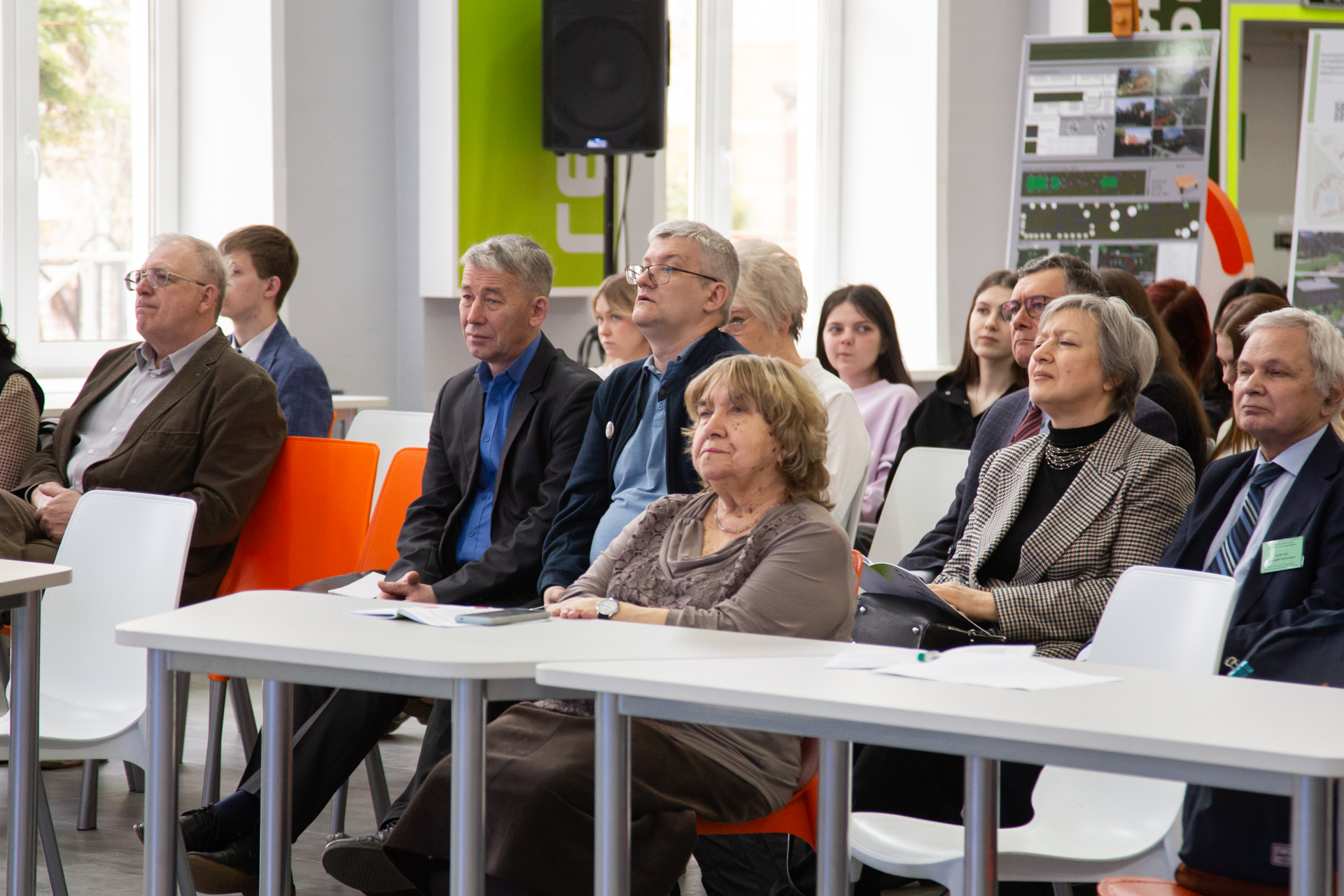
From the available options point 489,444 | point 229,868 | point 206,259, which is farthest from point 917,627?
point 206,259

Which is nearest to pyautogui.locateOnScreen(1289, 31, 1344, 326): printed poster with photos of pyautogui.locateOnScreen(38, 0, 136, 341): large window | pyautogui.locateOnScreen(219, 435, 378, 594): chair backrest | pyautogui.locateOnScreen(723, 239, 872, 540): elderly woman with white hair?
pyautogui.locateOnScreen(723, 239, 872, 540): elderly woman with white hair

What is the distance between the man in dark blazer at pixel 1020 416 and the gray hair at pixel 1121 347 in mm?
81

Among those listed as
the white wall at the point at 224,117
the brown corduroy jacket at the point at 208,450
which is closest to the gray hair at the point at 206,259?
the brown corduroy jacket at the point at 208,450

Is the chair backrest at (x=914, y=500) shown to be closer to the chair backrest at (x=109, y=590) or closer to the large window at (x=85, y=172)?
the chair backrest at (x=109, y=590)

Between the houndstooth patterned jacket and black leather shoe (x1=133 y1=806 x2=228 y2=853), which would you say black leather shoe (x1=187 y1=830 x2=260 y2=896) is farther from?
the houndstooth patterned jacket

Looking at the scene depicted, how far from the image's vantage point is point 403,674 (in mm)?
1921

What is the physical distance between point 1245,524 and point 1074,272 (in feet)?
3.69

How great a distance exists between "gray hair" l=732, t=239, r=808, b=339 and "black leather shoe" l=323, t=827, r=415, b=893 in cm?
168

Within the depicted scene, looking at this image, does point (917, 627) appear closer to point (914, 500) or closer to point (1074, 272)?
point (914, 500)

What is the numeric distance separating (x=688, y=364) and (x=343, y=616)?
3.11 ft

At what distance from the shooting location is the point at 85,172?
5.23m

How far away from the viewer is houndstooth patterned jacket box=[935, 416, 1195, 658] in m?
Answer: 2.74

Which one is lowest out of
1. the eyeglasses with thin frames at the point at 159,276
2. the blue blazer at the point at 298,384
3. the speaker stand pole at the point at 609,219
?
the blue blazer at the point at 298,384

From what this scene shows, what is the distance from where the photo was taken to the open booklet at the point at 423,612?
2195mm
